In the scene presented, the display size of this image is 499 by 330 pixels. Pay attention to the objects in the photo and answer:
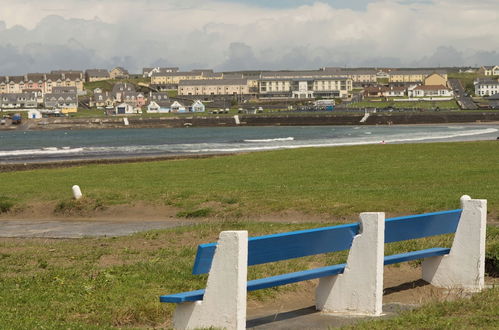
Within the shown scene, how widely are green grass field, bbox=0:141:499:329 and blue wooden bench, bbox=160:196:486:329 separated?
829mm

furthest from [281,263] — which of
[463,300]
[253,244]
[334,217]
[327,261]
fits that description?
[334,217]

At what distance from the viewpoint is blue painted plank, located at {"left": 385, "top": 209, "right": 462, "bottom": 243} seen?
33.2 ft

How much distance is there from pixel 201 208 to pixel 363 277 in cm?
1270

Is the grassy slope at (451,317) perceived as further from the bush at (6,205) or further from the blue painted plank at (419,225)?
the bush at (6,205)

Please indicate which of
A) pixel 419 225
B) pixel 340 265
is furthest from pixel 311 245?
pixel 419 225

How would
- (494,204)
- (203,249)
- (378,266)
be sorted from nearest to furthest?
(203,249) < (378,266) < (494,204)

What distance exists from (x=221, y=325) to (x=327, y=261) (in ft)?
14.3

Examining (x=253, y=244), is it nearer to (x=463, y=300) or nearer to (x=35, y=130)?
(x=463, y=300)

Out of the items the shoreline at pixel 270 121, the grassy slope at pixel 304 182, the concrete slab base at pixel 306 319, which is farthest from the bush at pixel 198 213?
the shoreline at pixel 270 121

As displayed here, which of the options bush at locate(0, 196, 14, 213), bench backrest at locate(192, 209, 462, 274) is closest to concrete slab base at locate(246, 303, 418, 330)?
bench backrest at locate(192, 209, 462, 274)

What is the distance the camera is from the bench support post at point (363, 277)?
953 cm

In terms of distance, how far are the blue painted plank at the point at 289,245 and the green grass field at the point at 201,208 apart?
1.04 metres

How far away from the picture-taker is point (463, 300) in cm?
962

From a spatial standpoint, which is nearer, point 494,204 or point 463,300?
point 463,300
